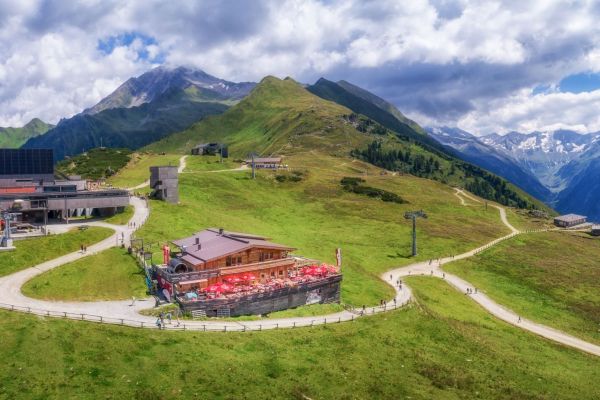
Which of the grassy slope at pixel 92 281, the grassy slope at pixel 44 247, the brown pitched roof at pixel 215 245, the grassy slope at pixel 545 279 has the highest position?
the brown pitched roof at pixel 215 245

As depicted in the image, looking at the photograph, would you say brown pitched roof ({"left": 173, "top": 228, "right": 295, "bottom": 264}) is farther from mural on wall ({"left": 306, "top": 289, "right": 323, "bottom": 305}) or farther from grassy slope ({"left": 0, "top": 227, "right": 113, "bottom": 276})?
grassy slope ({"left": 0, "top": 227, "right": 113, "bottom": 276})

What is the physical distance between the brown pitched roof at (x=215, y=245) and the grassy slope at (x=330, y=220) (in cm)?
885

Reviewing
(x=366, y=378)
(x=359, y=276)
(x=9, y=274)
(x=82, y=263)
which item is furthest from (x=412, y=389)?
(x=9, y=274)

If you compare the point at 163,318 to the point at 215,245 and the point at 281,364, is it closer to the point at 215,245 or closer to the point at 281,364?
the point at 281,364

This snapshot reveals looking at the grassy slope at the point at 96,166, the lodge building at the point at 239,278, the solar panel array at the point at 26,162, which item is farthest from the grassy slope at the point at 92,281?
the grassy slope at the point at 96,166

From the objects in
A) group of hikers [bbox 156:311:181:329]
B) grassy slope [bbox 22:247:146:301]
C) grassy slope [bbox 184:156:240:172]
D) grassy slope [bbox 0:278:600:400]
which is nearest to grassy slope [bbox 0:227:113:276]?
grassy slope [bbox 22:247:146:301]

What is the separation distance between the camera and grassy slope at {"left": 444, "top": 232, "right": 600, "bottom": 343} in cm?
8094

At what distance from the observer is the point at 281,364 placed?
43.3m

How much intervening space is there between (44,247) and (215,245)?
26589 millimetres

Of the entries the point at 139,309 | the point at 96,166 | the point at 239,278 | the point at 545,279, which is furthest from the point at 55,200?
the point at 545,279

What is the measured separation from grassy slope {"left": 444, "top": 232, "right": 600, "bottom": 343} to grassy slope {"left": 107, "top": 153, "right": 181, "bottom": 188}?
9577 cm

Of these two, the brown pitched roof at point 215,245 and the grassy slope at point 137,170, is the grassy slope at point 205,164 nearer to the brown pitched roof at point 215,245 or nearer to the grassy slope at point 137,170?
the grassy slope at point 137,170

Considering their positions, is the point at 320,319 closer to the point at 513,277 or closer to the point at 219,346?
the point at 219,346

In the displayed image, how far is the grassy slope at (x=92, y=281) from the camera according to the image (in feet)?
180
